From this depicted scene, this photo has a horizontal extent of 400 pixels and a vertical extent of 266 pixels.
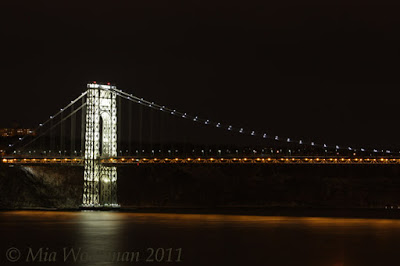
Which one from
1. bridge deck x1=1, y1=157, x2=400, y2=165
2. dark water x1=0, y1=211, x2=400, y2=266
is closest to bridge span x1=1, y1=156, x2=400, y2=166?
bridge deck x1=1, y1=157, x2=400, y2=165

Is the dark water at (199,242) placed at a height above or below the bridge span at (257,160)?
below

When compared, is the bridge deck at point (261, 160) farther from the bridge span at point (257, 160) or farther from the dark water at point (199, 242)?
the dark water at point (199, 242)

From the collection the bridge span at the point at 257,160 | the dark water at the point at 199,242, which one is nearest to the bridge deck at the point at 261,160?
the bridge span at the point at 257,160

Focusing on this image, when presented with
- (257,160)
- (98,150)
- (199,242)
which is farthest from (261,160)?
(199,242)

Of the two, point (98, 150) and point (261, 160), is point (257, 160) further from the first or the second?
point (98, 150)

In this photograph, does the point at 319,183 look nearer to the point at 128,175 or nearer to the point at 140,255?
the point at 128,175

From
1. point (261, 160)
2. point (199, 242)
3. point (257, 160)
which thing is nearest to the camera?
point (199, 242)

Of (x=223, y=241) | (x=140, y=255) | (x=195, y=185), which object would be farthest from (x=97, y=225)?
(x=195, y=185)
